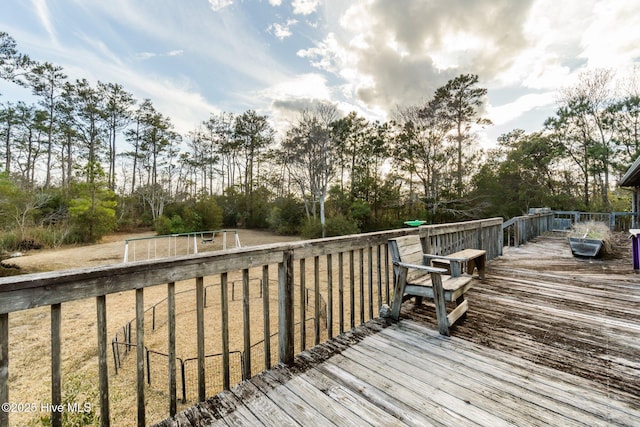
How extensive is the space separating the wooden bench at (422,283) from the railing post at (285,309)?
42.3 inches

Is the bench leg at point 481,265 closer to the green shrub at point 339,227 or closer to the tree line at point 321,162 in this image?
the green shrub at point 339,227

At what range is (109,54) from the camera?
32.1 ft

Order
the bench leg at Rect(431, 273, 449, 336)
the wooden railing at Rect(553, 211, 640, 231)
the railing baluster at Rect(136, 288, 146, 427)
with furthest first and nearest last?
the wooden railing at Rect(553, 211, 640, 231)
the bench leg at Rect(431, 273, 449, 336)
the railing baluster at Rect(136, 288, 146, 427)

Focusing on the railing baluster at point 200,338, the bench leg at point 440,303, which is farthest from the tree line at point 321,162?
the railing baluster at point 200,338

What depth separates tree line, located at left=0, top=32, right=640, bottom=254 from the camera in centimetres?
1485

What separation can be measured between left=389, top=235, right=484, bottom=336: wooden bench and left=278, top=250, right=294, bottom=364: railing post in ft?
3.53

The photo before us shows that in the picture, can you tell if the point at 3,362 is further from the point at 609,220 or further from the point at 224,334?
the point at 609,220

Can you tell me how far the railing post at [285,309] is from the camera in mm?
1843

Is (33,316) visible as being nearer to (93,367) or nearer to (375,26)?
(93,367)

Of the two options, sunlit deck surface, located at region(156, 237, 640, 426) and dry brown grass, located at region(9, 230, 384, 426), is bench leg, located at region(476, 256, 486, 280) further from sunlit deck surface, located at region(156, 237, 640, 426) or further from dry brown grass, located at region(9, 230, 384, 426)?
dry brown grass, located at region(9, 230, 384, 426)

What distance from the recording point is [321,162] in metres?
17.4

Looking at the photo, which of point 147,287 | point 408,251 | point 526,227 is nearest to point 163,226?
point 147,287

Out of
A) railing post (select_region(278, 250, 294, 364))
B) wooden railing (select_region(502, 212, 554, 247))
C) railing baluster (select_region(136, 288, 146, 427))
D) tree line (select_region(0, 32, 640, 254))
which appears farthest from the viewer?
tree line (select_region(0, 32, 640, 254))

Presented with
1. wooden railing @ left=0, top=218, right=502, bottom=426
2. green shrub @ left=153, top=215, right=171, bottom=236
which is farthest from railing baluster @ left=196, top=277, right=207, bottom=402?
green shrub @ left=153, top=215, right=171, bottom=236
